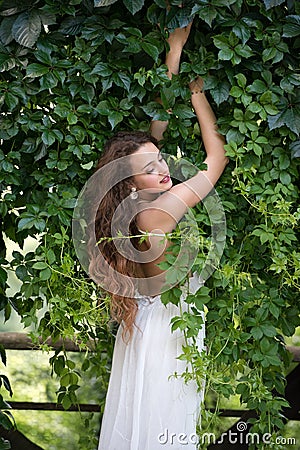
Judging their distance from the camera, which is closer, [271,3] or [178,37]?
[271,3]

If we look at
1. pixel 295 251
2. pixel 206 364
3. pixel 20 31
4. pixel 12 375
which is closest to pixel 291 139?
pixel 295 251

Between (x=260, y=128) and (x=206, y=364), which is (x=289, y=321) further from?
(x=260, y=128)

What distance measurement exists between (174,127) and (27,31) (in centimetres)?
44

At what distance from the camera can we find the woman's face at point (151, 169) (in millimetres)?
1869

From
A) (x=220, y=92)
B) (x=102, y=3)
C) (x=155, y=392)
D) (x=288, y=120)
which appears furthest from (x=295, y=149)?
(x=155, y=392)

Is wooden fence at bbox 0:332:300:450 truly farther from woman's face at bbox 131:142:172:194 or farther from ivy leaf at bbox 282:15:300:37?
ivy leaf at bbox 282:15:300:37

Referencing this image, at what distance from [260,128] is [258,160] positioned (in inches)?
3.7

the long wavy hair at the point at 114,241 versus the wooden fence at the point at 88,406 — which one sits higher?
the long wavy hair at the point at 114,241

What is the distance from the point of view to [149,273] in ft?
Answer: 6.47

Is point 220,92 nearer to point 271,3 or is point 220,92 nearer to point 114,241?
point 271,3

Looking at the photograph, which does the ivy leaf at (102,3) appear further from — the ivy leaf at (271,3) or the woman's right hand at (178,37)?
the ivy leaf at (271,3)

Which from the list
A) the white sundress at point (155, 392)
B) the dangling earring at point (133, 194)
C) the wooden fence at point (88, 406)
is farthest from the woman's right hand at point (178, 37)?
the wooden fence at point (88, 406)

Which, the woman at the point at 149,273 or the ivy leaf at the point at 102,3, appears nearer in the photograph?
the ivy leaf at the point at 102,3

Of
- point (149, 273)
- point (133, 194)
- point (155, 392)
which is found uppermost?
point (133, 194)
